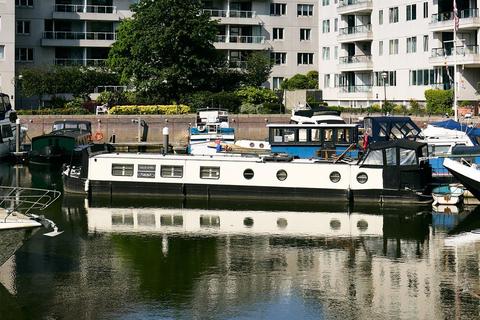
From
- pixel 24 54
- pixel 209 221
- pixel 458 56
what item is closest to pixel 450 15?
pixel 458 56

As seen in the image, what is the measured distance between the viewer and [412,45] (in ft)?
281

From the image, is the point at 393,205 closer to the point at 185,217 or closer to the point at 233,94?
the point at 185,217

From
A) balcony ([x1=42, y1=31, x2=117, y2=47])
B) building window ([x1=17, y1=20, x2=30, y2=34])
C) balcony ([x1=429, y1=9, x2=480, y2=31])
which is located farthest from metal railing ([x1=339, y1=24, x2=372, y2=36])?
building window ([x1=17, y1=20, x2=30, y2=34])

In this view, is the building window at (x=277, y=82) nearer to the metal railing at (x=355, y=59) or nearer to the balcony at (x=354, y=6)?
the metal railing at (x=355, y=59)

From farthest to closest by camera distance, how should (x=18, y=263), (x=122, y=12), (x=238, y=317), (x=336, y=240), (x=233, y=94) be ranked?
(x=122, y=12) < (x=233, y=94) < (x=336, y=240) < (x=18, y=263) < (x=238, y=317)

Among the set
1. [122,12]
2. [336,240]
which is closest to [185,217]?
[336,240]

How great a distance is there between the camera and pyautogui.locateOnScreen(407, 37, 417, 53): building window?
3351 inches

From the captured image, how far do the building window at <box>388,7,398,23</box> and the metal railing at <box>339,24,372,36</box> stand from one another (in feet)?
11.7

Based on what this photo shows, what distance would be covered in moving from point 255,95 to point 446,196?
43583mm

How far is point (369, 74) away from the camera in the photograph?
3681 inches

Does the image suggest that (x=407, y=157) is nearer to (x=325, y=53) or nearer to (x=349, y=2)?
(x=349, y=2)

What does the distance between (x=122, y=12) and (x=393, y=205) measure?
69.9 meters

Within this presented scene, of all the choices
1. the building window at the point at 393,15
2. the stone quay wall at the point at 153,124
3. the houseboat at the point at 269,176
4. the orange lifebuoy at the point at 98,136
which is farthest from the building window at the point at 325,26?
the houseboat at the point at 269,176

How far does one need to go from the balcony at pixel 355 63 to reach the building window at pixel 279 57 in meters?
14.8
